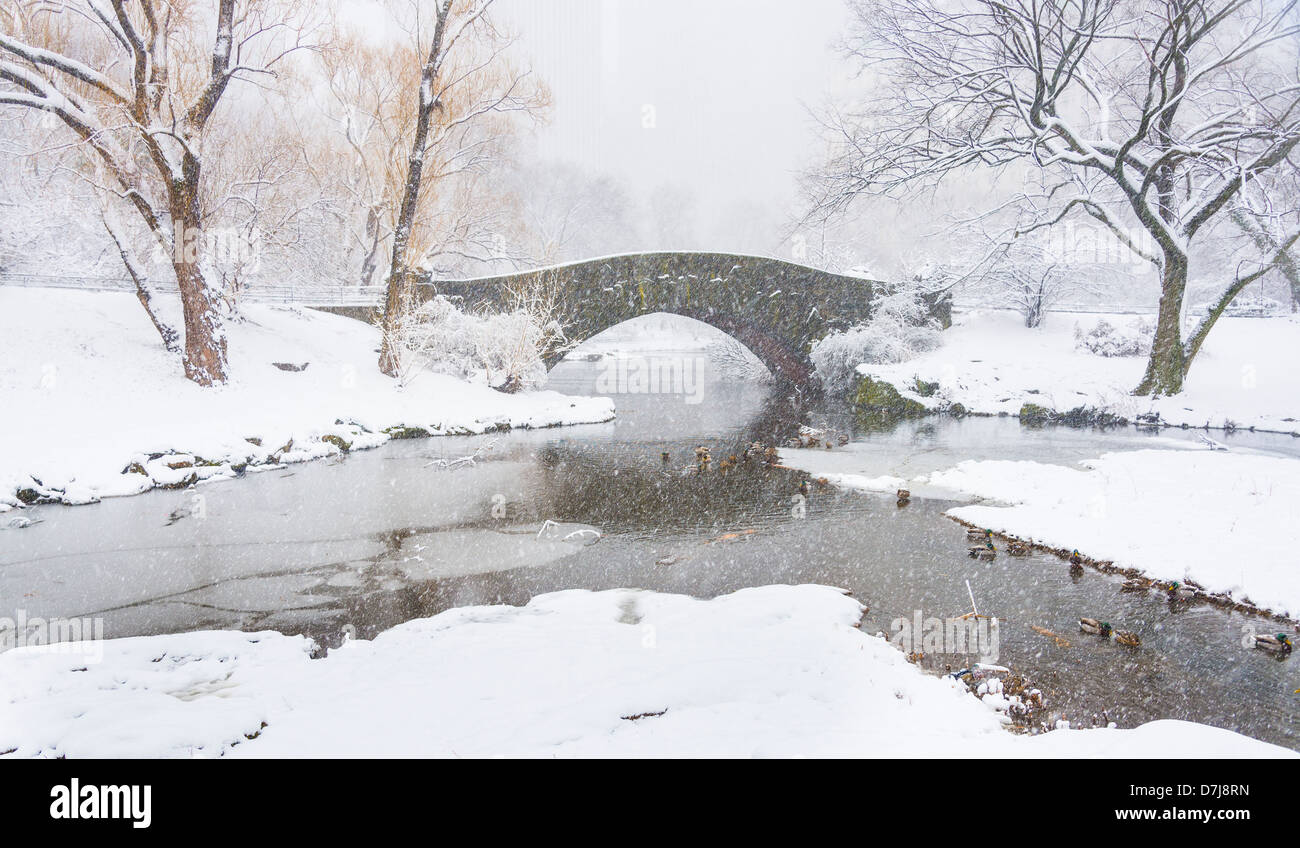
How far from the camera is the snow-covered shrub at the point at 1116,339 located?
23.0 meters

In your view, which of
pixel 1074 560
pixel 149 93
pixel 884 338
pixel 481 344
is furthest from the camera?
pixel 884 338

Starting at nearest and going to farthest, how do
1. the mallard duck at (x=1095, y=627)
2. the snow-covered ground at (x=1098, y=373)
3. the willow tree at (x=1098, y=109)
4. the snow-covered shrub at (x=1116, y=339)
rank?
the mallard duck at (x=1095, y=627), the willow tree at (x=1098, y=109), the snow-covered ground at (x=1098, y=373), the snow-covered shrub at (x=1116, y=339)

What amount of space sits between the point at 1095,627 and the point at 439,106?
1944 centimetres

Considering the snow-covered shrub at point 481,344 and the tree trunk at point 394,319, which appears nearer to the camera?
the tree trunk at point 394,319

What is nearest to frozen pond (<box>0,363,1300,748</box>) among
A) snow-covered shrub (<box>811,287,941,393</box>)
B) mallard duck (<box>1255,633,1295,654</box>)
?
mallard duck (<box>1255,633,1295,654</box>)

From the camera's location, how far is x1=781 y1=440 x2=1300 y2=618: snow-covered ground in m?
7.39

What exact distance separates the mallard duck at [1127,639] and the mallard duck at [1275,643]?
975 mm

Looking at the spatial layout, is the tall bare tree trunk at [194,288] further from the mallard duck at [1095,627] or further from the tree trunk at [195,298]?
the mallard duck at [1095,627]

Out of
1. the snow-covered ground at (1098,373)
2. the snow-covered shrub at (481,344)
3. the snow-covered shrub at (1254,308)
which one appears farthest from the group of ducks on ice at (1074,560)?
the snow-covered shrub at (1254,308)

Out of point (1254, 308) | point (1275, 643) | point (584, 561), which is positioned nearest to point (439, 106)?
point (584, 561)

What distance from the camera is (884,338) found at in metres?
25.0

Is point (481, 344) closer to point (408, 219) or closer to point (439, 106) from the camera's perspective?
point (408, 219)

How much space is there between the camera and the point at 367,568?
8430 mm
